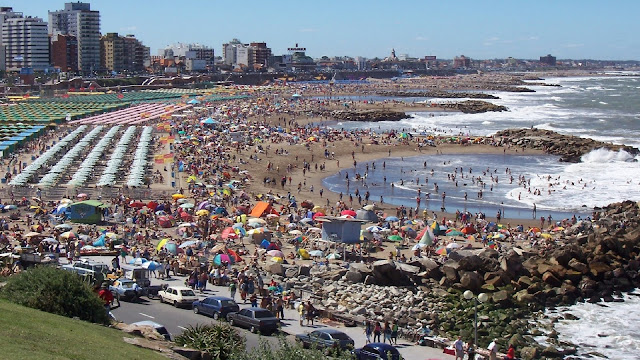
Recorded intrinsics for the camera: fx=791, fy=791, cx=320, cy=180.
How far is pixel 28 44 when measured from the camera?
14938 cm

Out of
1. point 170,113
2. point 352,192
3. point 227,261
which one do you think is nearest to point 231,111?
point 170,113

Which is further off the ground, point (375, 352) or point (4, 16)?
point (4, 16)

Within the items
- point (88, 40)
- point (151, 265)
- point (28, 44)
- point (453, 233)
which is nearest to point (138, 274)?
point (151, 265)

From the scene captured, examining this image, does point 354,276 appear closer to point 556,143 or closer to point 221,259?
point 221,259

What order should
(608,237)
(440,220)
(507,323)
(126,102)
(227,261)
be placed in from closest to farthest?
1. (507,323)
2. (227,261)
3. (608,237)
4. (440,220)
5. (126,102)

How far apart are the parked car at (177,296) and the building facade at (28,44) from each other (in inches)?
5529

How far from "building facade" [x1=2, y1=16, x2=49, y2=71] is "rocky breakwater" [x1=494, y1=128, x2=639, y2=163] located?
11352 centimetres

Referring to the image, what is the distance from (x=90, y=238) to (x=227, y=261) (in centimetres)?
532

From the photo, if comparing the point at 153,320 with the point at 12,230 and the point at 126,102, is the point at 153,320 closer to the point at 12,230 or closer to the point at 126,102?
the point at 12,230

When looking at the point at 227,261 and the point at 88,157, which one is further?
the point at 88,157

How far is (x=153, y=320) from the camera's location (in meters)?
15.3

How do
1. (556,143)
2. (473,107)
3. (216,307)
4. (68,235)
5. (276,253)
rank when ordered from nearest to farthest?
1. (216,307)
2. (276,253)
3. (68,235)
4. (556,143)
5. (473,107)

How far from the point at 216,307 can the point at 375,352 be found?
3905mm

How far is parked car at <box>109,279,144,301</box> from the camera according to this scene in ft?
55.1
